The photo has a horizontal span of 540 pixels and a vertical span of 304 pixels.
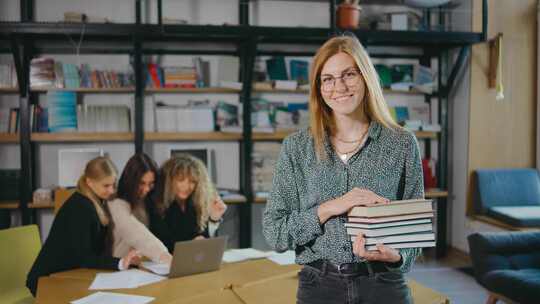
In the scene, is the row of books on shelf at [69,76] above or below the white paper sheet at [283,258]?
above

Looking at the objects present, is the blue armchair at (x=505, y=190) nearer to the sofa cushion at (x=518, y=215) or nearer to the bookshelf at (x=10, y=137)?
the sofa cushion at (x=518, y=215)

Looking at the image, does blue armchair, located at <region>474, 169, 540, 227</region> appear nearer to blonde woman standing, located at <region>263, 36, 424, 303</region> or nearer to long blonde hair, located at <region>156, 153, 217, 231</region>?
long blonde hair, located at <region>156, 153, 217, 231</region>

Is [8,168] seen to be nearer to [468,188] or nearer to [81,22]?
[81,22]

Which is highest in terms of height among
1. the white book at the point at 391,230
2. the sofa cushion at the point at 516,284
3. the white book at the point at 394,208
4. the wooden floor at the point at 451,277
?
the white book at the point at 394,208

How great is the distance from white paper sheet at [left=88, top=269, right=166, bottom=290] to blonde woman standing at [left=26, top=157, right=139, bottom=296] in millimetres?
90

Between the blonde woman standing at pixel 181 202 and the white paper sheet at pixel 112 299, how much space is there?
3.24 ft

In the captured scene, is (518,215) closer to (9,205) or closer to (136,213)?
(136,213)

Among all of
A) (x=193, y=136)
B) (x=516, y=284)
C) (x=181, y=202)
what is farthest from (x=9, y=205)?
(x=516, y=284)

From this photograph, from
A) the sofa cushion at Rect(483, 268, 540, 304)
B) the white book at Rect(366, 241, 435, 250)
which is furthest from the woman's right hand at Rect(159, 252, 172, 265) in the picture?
the sofa cushion at Rect(483, 268, 540, 304)

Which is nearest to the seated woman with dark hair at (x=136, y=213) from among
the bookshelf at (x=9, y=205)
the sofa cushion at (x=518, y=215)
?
the bookshelf at (x=9, y=205)

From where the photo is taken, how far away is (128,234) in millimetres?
3096

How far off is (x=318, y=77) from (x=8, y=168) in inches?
174

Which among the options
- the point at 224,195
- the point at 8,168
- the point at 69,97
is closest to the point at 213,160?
the point at 224,195

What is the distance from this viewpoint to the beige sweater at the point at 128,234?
300 cm
